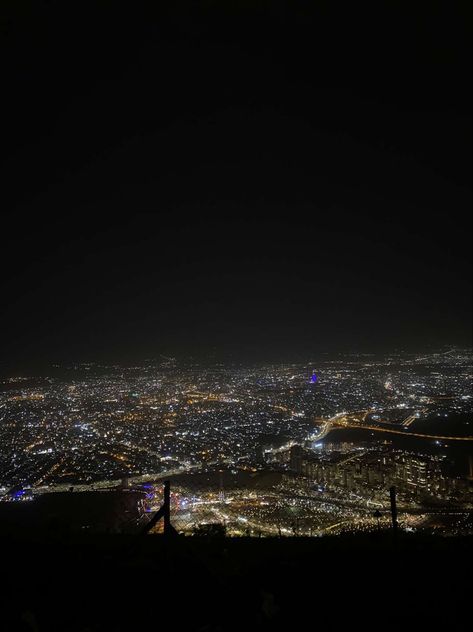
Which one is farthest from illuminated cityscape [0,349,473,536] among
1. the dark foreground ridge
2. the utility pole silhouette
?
the utility pole silhouette

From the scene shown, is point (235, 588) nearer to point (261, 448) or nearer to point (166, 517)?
point (166, 517)

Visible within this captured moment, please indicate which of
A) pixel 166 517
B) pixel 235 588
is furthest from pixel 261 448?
pixel 166 517

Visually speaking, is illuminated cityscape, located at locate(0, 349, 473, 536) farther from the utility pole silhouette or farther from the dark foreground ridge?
the utility pole silhouette

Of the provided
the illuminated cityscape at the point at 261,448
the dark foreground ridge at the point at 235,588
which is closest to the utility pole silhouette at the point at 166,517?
the dark foreground ridge at the point at 235,588

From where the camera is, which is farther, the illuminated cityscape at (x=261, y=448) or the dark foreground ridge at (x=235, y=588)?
the illuminated cityscape at (x=261, y=448)

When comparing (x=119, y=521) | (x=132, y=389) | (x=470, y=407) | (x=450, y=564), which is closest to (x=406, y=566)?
(x=450, y=564)

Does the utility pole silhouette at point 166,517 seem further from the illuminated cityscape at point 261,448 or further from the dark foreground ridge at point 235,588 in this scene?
the illuminated cityscape at point 261,448
